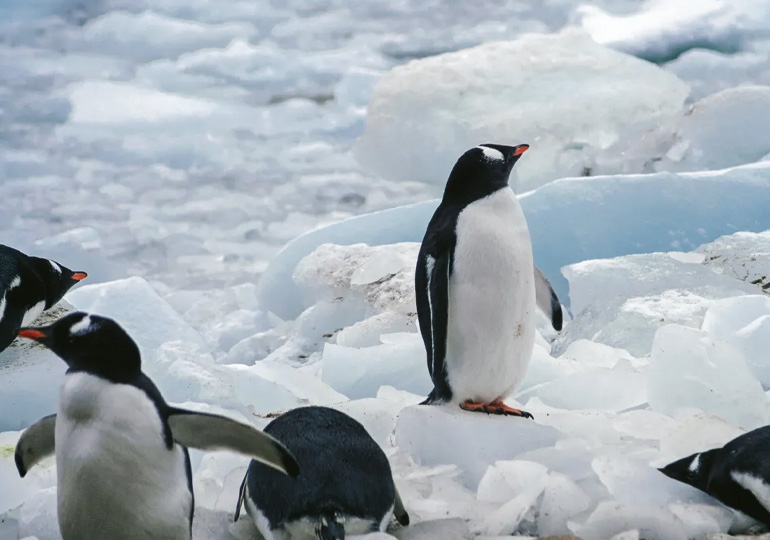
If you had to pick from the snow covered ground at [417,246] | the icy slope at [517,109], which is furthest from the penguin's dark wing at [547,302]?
the icy slope at [517,109]

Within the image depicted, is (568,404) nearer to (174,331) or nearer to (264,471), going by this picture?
(264,471)

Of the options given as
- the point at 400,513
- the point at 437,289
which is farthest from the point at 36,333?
the point at 437,289

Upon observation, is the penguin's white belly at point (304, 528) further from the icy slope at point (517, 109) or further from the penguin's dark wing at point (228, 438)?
the icy slope at point (517, 109)

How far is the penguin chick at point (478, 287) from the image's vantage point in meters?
1.83

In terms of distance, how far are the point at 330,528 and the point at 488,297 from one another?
0.72m

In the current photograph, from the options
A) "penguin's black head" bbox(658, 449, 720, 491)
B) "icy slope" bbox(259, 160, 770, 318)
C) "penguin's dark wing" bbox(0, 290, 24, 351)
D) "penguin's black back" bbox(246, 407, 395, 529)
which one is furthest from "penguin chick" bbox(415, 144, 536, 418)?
"icy slope" bbox(259, 160, 770, 318)

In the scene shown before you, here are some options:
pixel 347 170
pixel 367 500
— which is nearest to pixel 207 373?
pixel 367 500

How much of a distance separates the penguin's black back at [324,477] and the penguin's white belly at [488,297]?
0.50 meters

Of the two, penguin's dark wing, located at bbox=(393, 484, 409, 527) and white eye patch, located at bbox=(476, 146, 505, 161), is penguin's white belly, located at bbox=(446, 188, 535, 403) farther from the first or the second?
penguin's dark wing, located at bbox=(393, 484, 409, 527)

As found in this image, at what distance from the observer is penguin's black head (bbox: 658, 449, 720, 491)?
1520mm

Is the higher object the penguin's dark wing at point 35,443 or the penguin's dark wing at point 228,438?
the penguin's dark wing at point 228,438

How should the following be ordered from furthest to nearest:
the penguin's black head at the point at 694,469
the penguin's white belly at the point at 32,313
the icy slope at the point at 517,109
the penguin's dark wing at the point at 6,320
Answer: the icy slope at the point at 517,109
the penguin's white belly at the point at 32,313
the penguin's dark wing at the point at 6,320
the penguin's black head at the point at 694,469

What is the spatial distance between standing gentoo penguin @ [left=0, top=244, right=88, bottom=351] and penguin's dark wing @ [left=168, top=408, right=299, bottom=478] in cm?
138

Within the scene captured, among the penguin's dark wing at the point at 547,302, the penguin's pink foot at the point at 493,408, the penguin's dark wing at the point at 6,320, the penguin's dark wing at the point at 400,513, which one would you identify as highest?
the penguin's dark wing at the point at 400,513
